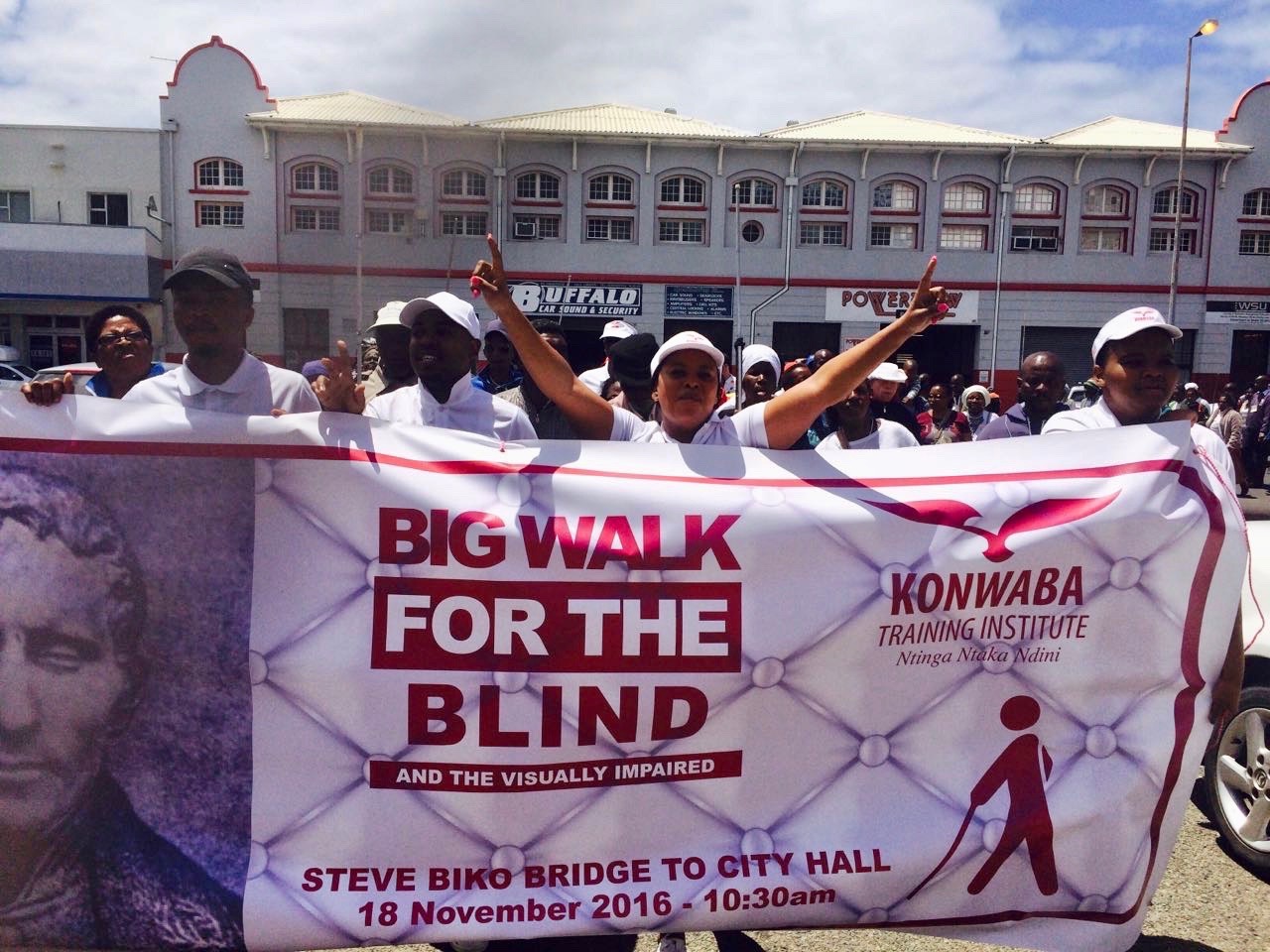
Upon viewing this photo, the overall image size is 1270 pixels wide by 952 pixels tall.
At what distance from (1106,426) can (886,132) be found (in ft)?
101

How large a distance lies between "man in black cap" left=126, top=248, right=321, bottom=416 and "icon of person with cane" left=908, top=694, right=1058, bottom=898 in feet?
7.56

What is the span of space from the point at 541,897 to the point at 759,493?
3.96ft

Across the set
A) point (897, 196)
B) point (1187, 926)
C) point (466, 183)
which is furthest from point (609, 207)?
point (1187, 926)

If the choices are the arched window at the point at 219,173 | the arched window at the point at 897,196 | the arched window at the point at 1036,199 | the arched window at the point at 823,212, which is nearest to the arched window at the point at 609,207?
the arched window at the point at 823,212

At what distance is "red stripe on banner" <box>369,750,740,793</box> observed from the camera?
96.7 inches

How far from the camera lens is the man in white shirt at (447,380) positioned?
125 inches

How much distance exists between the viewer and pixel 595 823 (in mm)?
2490

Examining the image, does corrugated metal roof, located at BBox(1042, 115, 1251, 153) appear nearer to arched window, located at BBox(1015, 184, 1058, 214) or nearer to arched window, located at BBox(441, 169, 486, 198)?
arched window, located at BBox(1015, 184, 1058, 214)

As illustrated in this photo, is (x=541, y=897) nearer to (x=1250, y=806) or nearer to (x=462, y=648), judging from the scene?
(x=462, y=648)

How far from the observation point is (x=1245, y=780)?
3492mm

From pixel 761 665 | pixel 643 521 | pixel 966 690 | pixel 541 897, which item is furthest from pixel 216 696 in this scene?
pixel 966 690

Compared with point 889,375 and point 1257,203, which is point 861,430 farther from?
point 1257,203

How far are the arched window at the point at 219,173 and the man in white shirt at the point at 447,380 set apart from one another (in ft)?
95.5

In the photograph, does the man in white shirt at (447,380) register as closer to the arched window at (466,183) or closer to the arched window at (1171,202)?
the arched window at (466,183)
